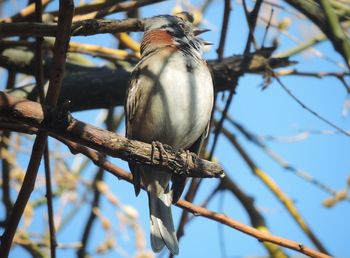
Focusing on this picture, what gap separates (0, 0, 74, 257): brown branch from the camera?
103 inches

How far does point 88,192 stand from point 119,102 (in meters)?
1.32

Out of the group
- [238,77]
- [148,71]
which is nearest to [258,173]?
[238,77]

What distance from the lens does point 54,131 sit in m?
2.71

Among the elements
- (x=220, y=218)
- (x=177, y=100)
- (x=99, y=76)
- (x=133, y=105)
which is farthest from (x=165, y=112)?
(x=99, y=76)

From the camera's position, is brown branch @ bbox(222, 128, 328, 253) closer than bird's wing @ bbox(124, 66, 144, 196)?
No

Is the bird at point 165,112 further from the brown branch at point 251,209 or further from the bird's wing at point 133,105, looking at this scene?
the brown branch at point 251,209

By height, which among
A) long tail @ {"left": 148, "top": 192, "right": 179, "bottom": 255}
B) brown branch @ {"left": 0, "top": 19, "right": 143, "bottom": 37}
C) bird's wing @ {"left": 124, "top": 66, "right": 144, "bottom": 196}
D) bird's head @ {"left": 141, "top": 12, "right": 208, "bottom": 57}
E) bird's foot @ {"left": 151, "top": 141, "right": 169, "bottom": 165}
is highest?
bird's head @ {"left": 141, "top": 12, "right": 208, "bottom": 57}

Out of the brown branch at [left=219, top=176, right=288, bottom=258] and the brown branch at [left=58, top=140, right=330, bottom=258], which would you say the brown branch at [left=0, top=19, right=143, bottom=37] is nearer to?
the brown branch at [left=58, top=140, right=330, bottom=258]

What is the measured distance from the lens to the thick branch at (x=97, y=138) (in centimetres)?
262

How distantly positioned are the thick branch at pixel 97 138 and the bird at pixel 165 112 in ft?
1.43

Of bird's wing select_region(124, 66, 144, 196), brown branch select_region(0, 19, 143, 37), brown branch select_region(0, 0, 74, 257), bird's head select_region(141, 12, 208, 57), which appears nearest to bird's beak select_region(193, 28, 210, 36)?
bird's head select_region(141, 12, 208, 57)

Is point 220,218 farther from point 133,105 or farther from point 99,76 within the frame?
point 99,76

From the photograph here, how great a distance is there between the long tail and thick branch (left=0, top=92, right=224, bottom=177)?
2.24ft

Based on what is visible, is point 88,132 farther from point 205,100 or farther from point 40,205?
point 40,205
